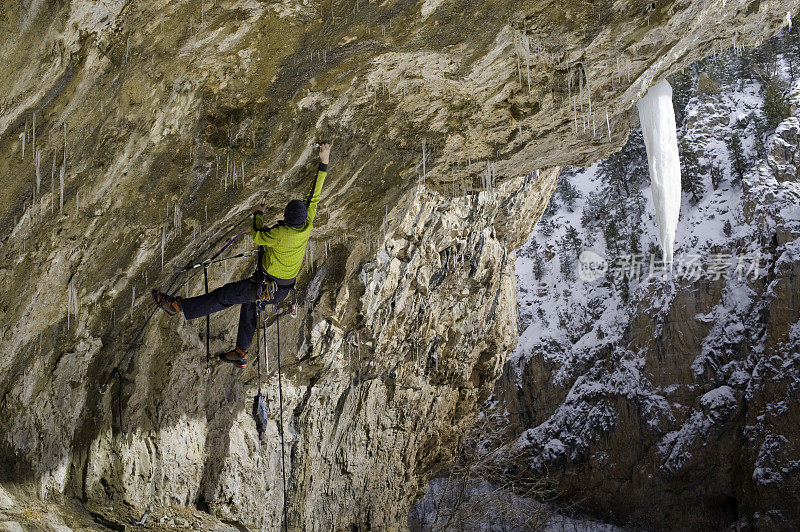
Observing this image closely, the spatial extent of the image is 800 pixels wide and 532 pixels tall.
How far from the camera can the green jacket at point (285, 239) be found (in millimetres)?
5363

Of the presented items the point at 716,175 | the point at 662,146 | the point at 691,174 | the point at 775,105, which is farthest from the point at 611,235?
the point at 662,146

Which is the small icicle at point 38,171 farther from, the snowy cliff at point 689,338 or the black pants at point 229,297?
the snowy cliff at point 689,338

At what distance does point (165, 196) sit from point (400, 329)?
16.8ft

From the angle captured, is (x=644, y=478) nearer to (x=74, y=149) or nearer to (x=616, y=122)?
(x=616, y=122)

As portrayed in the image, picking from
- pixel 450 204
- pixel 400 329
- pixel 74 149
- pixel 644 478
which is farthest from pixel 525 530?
pixel 74 149

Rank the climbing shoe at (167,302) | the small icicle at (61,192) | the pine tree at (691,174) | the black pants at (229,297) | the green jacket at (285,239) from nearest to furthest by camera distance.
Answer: the small icicle at (61,192), the green jacket at (285,239), the climbing shoe at (167,302), the black pants at (229,297), the pine tree at (691,174)

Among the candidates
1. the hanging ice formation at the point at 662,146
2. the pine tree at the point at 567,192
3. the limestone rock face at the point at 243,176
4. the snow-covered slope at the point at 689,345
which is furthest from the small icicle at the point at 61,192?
the pine tree at the point at 567,192

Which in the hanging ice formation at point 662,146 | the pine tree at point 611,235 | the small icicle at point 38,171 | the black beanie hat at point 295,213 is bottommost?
the black beanie hat at point 295,213

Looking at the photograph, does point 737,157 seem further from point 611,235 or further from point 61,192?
point 61,192

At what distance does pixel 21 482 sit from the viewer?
19.0 ft

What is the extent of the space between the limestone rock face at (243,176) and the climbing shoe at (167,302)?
67 centimetres

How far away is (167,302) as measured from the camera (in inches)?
220

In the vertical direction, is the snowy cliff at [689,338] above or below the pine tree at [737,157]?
below

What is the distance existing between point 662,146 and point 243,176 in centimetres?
503
